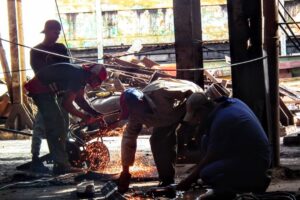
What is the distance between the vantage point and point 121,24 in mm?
34250

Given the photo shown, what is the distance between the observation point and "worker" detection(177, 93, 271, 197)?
17.3 ft

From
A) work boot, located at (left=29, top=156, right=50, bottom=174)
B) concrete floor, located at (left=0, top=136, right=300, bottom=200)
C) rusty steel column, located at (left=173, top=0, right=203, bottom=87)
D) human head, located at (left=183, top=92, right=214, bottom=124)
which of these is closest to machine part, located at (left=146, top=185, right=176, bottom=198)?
concrete floor, located at (left=0, top=136, right=300, bottom=200)

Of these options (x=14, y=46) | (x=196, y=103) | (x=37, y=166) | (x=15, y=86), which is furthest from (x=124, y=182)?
(x=14, y=46)

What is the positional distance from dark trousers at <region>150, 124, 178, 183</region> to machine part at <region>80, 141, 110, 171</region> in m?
1.51

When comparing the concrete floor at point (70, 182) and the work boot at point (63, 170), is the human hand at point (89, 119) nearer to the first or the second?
the work boot at point (63, 170)

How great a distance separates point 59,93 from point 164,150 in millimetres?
2039

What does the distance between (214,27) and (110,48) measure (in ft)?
20.7

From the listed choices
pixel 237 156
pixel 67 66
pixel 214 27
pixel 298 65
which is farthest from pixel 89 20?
pixel 237 156

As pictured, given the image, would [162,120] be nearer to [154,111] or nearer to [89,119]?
[154,111]

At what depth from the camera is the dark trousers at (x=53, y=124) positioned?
8.36 m

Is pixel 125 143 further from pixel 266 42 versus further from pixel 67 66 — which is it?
pixel 266 42

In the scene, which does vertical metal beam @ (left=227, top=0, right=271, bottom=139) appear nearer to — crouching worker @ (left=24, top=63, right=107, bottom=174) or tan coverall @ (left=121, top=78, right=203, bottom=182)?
tan coverall @ (left=121, top=78, right=203, bottom=182)

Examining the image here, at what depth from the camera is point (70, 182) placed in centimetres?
782

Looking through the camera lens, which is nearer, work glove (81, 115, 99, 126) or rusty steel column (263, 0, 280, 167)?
rusty steel column (263, 0, 280, 167)
